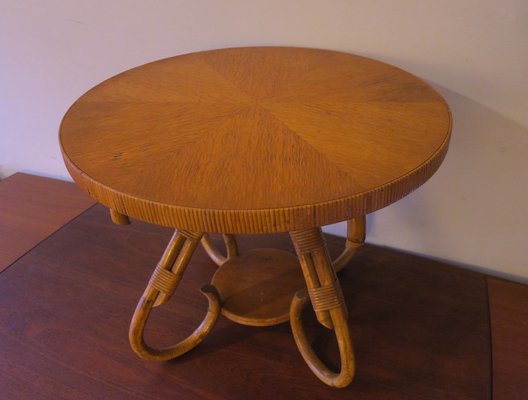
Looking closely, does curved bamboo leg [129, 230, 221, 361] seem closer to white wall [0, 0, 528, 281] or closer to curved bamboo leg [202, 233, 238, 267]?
curved bamboo leg [202, 233, 238, 267]

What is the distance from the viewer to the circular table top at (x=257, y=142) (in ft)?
1.62

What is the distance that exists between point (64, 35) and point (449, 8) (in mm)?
959

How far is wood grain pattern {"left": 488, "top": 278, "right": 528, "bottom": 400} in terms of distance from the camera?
82cm

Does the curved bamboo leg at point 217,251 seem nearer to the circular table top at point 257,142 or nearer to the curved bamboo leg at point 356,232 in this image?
the curved bamboo leg at point 356,232

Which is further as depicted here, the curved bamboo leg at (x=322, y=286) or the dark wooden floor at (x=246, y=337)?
the dark wooden floor at (x=246, y=337)

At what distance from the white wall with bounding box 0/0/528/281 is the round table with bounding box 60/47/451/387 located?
0.26ft

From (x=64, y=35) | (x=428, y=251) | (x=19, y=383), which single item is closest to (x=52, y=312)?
(x=19, y=383)

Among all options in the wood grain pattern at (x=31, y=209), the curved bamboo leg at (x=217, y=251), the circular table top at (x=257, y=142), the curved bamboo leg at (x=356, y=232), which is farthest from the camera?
the wood grain pattern at (x=31, y=209)

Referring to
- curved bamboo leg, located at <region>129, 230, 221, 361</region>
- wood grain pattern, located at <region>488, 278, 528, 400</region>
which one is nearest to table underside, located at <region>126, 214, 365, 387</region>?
curved bamboo leg, located at <region>129, 230, 221, 361</region>

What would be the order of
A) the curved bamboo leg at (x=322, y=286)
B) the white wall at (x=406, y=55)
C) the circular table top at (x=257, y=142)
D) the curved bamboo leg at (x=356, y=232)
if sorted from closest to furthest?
1. the circular table top at (x=257, y=142)
2. the curved bamboo leg at (x=322, y=286)
3. the white wall at (x=406, y=55)
4. the curved bamboo leg at (x=356, y=232)

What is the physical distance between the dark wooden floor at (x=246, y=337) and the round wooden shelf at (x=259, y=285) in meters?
0.07

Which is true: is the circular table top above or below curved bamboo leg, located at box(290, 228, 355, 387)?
above

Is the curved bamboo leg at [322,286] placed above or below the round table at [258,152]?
below

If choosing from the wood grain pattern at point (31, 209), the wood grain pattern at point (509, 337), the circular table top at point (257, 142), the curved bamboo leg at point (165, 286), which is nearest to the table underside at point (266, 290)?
the curved bamboo leg at point (165, 286)
